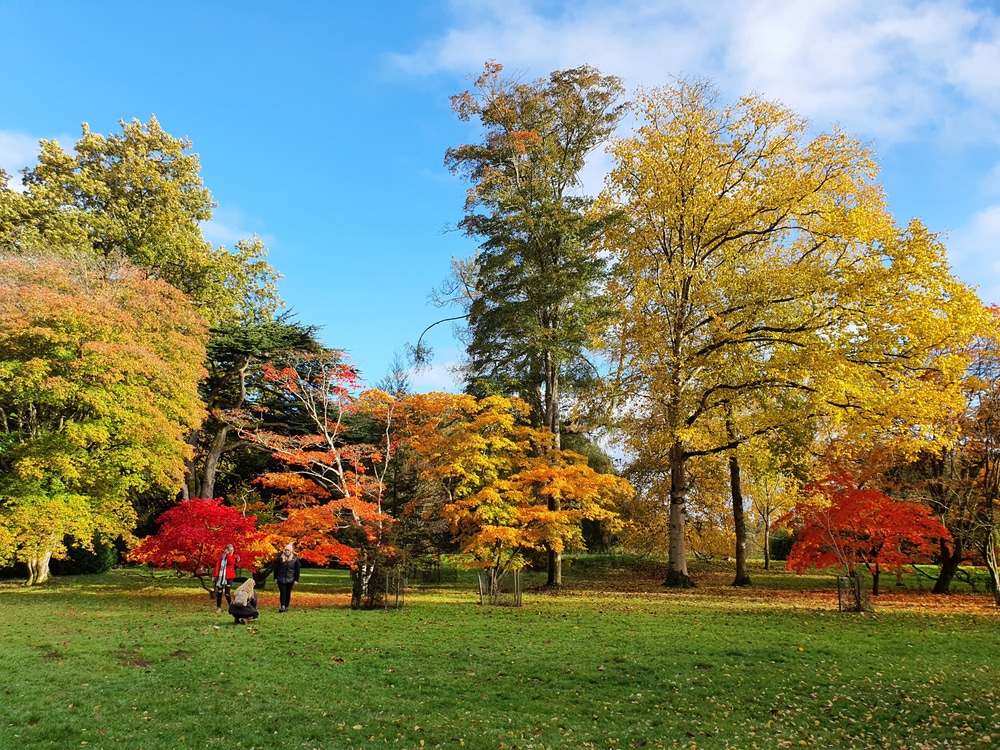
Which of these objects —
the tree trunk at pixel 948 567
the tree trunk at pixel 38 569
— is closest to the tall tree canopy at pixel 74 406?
the tree trunk at pixel 38 569

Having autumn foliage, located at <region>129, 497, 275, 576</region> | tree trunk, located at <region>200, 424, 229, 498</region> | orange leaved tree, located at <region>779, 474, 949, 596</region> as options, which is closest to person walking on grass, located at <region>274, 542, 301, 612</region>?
autumn foliage, located at <region>129, 497, 275, 576</region>

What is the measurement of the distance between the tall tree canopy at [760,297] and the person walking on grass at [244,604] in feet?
39.5

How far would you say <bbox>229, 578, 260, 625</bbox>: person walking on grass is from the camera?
11.8 meters

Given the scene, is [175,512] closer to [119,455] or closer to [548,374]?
[119,455]

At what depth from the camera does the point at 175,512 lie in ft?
52.2

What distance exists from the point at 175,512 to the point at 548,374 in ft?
40.5

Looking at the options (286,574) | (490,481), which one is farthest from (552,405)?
(286,574)

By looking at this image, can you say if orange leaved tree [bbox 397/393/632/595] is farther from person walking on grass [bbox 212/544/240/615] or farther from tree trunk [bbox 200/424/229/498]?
tree trunk [bbox 200/424/229/498]

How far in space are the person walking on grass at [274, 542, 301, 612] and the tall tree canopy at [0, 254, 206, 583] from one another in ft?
23.0

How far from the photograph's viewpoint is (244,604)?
465 inches

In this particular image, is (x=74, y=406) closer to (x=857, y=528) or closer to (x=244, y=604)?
(x=244, y=604)

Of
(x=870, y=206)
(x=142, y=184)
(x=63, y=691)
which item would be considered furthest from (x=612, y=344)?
(x=142, y=184)

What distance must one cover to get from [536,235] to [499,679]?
16.1 meters

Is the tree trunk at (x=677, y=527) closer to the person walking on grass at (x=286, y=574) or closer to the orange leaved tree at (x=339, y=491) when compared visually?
the orange leaved tree at (x=339, y=491)
